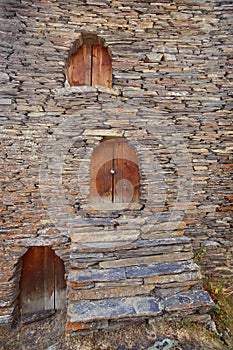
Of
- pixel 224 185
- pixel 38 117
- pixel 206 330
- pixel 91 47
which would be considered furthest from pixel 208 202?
pixel 91 47

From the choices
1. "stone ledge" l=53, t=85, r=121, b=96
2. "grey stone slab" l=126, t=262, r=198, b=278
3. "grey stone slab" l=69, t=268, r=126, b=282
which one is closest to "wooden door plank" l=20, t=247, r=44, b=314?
"grey stone slab" l=69, t=268, r=126, b=282

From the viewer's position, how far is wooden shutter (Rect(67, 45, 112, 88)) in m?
3.50

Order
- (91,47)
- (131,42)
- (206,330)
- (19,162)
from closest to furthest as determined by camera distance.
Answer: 1. (206,330)
2. (19,162)
3. (131,42)
4. (91,47)

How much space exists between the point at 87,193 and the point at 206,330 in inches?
91.1

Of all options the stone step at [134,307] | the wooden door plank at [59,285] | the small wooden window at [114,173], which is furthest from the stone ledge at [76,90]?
the stone step at [134,307]

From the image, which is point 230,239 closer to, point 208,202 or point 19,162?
point 208,202

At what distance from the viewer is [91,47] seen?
11.8ft

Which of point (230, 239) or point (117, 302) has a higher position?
point (230, 239)

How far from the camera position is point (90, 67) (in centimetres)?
354

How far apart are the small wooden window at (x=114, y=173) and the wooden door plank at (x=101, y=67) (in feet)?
3.54

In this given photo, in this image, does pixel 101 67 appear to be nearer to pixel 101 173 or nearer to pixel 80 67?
pixel 80 67

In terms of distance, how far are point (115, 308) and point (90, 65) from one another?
375 cm

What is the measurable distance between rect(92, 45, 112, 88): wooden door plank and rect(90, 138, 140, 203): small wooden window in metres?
1.08

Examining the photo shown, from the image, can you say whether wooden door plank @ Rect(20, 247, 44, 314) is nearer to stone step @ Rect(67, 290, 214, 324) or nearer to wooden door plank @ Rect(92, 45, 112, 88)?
stone step @ Rect(67, 290, 214, 324)
